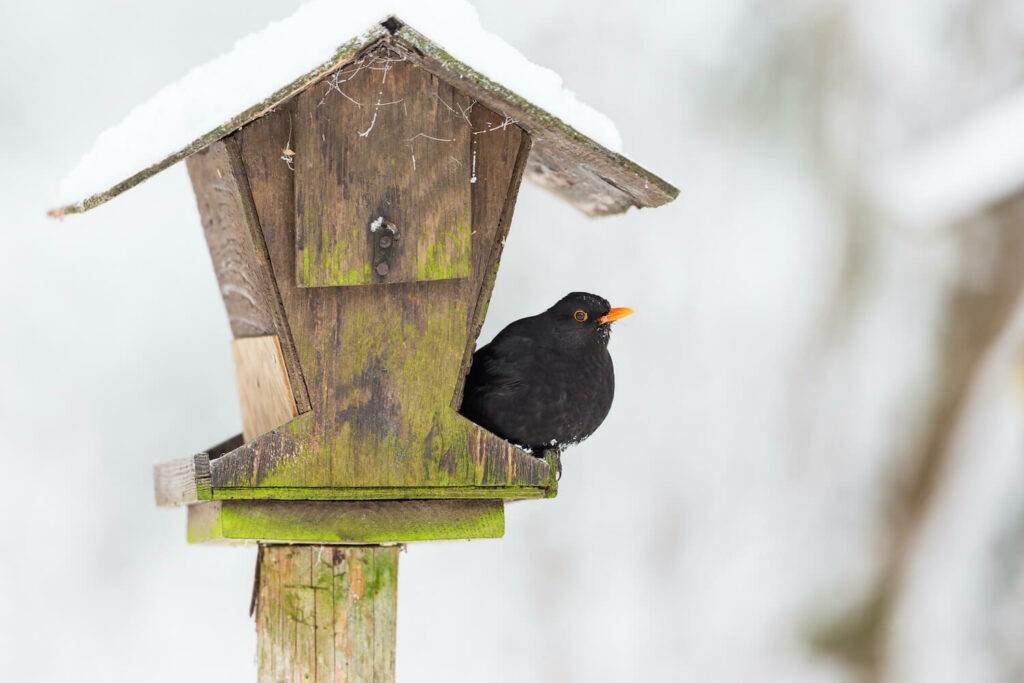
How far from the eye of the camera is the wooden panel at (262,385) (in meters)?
2.76

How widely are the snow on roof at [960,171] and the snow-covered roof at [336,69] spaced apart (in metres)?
4.11

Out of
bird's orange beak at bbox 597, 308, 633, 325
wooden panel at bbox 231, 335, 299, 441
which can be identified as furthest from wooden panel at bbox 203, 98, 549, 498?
bird's orange beak at bbox 597, 308, 633, 325

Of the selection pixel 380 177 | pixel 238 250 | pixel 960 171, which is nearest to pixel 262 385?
pixel 238 250

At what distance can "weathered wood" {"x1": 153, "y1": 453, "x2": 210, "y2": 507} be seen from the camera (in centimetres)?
246

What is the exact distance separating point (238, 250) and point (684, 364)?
4730 millimetres

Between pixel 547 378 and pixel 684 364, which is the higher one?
pixel 684 364

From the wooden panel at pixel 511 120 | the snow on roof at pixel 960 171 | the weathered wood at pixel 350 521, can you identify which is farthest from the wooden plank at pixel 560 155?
the snow on roof at pixel 960 171

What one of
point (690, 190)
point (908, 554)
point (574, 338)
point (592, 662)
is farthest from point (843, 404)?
point (574, 338)

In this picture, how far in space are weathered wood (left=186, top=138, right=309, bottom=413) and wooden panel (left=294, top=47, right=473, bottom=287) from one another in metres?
0.13

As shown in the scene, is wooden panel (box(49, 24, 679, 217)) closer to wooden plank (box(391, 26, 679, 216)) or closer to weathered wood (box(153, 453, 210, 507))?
wooden plank (box(391, 26, 679, 216))

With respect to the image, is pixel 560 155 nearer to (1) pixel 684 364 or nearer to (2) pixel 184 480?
(2) pixel 184 480

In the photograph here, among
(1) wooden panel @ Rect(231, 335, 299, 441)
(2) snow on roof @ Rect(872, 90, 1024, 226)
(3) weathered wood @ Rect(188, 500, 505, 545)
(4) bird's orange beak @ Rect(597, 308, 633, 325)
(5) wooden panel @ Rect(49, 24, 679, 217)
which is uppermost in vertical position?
(2) snow on roof @ Rect(872, 90, 1024, 226)

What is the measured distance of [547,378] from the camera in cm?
301

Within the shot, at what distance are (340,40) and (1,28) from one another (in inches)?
231
